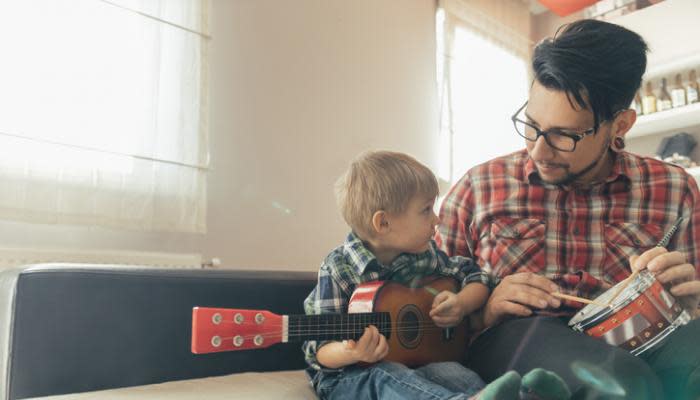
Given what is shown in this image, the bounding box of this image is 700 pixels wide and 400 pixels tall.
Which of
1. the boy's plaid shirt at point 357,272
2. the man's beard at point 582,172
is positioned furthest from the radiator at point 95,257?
the man's beard at point 582,172

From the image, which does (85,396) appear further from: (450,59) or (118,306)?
(450,59)

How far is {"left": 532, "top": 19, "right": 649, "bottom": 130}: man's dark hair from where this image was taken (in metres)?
1.34

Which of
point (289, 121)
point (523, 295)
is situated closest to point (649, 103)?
point (289, 121)

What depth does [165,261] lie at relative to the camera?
235 centimetres

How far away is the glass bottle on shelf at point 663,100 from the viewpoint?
3.31m

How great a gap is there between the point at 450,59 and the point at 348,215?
2839 mm

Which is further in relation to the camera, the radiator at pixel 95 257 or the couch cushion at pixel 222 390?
the radiator at pixel 95 257

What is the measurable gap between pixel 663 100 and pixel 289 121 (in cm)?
207

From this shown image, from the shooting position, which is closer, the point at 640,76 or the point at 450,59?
the point at 640,76

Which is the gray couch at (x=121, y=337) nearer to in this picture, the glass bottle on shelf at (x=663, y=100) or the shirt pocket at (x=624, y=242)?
the shirt pocket at (x=624, y=242)

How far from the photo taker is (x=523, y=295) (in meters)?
1.27

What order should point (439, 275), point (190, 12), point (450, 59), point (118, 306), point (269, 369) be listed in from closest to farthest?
point (118, 306) → point (439, 275) → point (269, 369) → point (190, 12) → point (450, 59)

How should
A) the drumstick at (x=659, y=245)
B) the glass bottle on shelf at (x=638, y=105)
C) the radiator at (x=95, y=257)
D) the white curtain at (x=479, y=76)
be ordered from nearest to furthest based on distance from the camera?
the drumstick at (x=659, y=245)
the radiator at (x=95, y=257)
the glass bottle on shelf at (x=638, y=105)
the white curtain at (x=479, y=76)

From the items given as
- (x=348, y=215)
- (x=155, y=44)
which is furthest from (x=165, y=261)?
(x=348, y=215)
